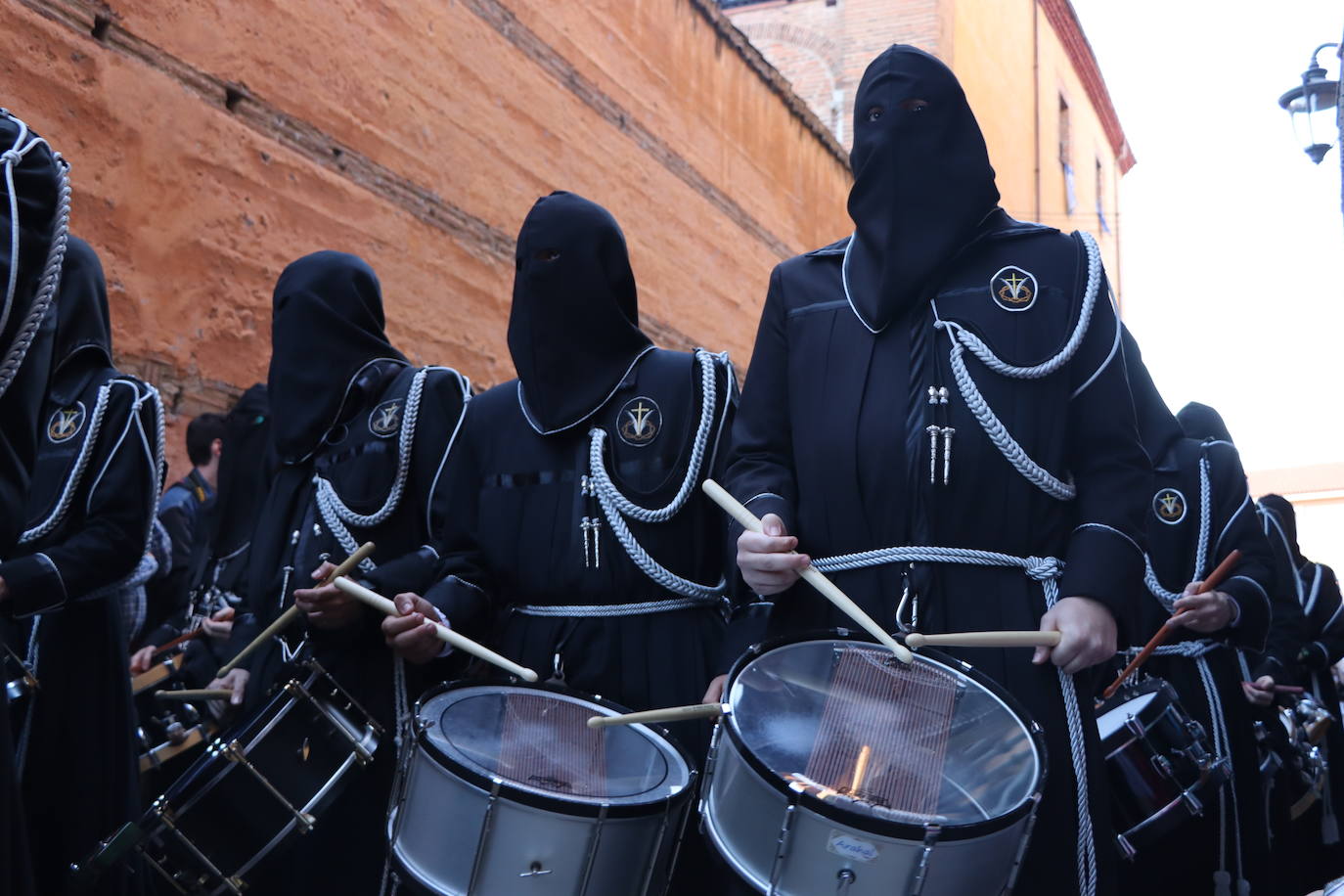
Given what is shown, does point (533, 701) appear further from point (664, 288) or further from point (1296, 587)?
point (664, 288)

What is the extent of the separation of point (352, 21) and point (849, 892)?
8.92 metres

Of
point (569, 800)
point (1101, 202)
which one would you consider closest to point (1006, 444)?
point (569, 800)

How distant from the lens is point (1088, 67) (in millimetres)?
31812

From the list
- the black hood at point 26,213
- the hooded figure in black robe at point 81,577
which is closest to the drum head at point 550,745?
the black hood at point 26,213

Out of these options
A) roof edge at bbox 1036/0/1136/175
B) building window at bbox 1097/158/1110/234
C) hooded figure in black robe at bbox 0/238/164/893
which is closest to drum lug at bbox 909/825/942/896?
hooded figure in black robe at bbox 0/238/164/893

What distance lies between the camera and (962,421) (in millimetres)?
2881

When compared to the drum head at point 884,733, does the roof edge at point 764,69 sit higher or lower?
higher

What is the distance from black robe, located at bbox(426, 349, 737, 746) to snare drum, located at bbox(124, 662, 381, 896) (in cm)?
47

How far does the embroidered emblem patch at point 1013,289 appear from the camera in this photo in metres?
2.97

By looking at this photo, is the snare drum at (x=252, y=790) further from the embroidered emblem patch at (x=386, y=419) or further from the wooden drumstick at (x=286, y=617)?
the embroidered emblem patch at (x=386, y=419)

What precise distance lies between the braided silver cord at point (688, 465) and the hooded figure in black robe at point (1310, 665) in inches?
137

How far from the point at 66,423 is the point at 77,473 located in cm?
18

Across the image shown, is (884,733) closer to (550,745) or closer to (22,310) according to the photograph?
(550,745)

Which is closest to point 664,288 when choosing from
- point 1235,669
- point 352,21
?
point 352,21
